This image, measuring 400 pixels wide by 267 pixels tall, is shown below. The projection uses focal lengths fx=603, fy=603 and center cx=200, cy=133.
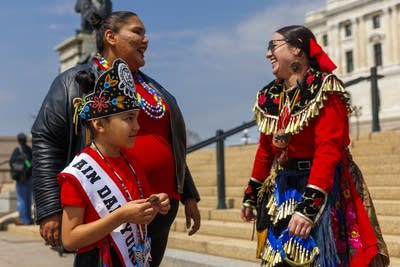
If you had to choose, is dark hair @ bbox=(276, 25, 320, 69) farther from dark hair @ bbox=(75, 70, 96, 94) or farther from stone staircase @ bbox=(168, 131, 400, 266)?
stone staircase @ bbox=(168, 131, 400, 266)

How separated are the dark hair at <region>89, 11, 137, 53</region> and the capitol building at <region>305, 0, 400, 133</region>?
160 feet

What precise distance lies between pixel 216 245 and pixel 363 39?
58.2 metres

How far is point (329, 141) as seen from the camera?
283cm

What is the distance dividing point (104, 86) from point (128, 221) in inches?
21.3

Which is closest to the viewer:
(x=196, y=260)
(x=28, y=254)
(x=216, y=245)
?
(x=196, y=260)

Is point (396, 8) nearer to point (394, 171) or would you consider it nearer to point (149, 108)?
point (394, 171)

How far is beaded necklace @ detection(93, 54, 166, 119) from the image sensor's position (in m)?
2.94

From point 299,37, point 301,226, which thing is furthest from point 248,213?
point 299,37

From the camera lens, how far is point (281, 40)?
3.09 m

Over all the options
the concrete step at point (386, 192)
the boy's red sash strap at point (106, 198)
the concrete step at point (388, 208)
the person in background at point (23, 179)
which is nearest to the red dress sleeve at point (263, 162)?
the boy's red sash strap at point (106, 198)

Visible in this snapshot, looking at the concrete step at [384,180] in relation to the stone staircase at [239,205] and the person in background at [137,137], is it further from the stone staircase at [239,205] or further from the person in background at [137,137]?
the person in background at [137,137]

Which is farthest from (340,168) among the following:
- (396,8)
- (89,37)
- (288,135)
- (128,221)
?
(396,8)

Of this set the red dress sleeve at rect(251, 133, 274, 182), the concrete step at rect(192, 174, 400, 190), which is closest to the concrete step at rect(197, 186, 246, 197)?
the concrete step at rect(192, 174, 400, 190)

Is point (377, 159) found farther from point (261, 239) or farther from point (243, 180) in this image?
point (261, 239)
